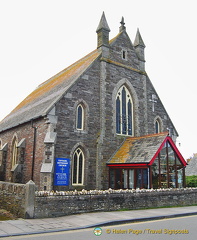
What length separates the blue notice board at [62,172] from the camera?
15917mm

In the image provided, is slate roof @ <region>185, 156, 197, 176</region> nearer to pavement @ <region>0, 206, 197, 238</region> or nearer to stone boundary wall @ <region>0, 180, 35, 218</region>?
pavement @ <region>0, 206, 197, 238</region>

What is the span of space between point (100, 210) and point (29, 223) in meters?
4.04

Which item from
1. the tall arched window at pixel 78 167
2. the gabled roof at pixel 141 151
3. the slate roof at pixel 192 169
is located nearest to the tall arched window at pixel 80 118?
the tall arched window at pixel 78 167

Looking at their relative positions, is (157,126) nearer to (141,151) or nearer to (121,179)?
(141,151)

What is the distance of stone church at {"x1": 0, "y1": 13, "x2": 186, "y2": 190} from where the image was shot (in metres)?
16.5

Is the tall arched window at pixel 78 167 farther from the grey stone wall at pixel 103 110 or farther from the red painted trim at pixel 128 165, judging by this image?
the red painted trim at pixel 128 165

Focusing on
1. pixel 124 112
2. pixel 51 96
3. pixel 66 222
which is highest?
pixel 51 96

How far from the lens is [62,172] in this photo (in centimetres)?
1622

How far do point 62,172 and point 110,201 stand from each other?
14.2 feet

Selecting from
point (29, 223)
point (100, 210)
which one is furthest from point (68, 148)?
point (29, 223)

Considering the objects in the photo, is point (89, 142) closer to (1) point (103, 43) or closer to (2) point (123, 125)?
(2) point (123, 125)

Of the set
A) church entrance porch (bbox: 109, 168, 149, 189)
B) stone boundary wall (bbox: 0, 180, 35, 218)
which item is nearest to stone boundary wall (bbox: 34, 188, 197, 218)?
stone boundary wall (bbox: 0, 180, 35, 218)

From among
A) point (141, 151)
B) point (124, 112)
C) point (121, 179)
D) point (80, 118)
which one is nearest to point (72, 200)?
point (121, 179)

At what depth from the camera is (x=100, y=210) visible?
12.8 m
